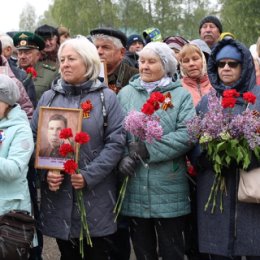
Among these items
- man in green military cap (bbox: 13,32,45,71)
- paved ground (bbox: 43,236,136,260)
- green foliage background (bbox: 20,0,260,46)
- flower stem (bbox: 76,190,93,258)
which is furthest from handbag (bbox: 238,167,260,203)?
green foliage background (bbox: 20,0,260,46)

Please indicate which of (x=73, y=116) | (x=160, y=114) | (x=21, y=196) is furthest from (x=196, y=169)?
(x=21, y=196)

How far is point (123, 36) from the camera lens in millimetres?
5051

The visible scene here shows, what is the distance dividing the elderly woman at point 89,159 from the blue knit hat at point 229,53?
92 centimetres

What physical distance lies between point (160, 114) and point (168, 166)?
43cm

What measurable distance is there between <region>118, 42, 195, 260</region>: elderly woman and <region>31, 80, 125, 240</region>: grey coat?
0.15m

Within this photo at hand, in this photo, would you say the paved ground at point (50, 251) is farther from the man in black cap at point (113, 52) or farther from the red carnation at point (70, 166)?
the red carnation at point (70, 166)

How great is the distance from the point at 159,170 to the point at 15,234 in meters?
1.22

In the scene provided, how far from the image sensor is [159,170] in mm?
4035

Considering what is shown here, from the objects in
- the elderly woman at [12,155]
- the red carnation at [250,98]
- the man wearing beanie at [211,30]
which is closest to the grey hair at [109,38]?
the elderly woman at [12,155]

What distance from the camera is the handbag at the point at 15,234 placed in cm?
360

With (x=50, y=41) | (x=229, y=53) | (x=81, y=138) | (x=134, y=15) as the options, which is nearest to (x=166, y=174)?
(x=81, y=138)

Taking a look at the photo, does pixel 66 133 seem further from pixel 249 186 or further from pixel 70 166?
pixel 249 186

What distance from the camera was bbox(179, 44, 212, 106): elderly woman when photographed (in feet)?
16.4

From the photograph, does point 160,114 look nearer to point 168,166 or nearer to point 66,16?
point 168,166
